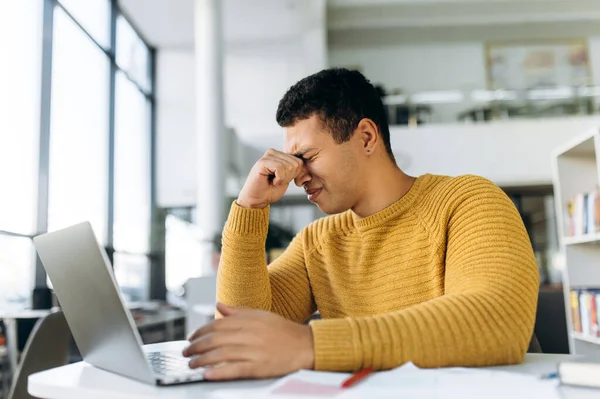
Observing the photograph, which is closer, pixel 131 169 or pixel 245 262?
pixel 245 262

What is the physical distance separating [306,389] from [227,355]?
5.4 inches

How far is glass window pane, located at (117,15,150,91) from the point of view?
7.41m

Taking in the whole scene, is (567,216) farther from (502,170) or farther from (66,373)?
(502,170)

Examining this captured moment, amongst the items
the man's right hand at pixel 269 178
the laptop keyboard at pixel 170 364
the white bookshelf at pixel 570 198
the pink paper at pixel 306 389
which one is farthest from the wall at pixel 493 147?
the pink paper at pixel 306 389

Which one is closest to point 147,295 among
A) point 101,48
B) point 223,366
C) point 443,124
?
point 101,48

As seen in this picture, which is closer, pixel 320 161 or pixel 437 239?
pixel 437 239

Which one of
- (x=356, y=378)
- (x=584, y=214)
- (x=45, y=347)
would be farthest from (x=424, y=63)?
(x=356, y=378)

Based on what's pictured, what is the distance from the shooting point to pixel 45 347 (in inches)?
78.2

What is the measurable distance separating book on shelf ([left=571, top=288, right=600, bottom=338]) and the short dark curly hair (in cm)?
200

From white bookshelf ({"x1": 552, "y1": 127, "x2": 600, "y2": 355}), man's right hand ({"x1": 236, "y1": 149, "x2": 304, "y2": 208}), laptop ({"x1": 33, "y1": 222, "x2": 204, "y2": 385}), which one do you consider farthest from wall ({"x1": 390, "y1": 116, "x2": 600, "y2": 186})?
laptop ({"x1": 33, "y1": 222, "x2": 204, "y2": 385})

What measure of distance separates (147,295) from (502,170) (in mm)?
4937

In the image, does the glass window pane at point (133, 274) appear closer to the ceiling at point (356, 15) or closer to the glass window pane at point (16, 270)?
the glass window pane at point (16, 270)

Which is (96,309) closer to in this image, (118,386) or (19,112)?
(118,386)

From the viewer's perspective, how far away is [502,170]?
698 centimetres
